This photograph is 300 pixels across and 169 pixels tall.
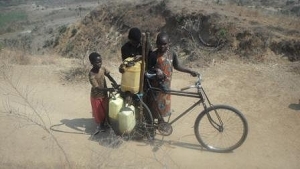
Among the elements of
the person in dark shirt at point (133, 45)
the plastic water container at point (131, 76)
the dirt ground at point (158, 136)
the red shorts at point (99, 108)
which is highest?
the person in dark shirt at point (133, 45)

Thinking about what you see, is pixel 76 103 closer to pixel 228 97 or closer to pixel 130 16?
pixel 228 97

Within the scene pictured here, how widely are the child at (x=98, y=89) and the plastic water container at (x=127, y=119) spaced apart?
1.74 feet

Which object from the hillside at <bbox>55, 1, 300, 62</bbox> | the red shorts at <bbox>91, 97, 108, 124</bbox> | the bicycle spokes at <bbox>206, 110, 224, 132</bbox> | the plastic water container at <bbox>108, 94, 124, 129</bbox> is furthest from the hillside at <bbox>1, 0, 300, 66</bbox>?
the plastic water container at <bbox>108, 94, 124, 129</bbox>

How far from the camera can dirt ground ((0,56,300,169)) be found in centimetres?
499

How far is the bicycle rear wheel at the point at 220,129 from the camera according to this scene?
193 inches

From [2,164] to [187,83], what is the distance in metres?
4.46

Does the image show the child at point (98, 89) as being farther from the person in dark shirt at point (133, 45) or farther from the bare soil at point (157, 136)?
the person in dark shirt at point (133, 45)

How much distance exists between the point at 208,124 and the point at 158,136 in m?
0.82

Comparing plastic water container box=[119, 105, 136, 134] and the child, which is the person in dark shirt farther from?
plastic water container box=[119, 105, 136, 134]

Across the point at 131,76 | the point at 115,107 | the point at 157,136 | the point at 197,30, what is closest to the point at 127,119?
the point at 115,107

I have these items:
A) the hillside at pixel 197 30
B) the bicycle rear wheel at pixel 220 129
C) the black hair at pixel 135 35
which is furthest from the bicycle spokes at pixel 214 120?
the hillside at pixel 197 30

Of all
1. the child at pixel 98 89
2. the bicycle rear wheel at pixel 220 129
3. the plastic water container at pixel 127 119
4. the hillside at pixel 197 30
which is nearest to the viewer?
→ the bicycle rear wheel at pixel 220 129

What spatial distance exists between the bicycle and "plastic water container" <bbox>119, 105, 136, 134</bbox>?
15 cm

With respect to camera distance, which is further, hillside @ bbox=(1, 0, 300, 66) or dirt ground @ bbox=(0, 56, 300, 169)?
hillside @ bbox=(1, 0, 300, 66)
